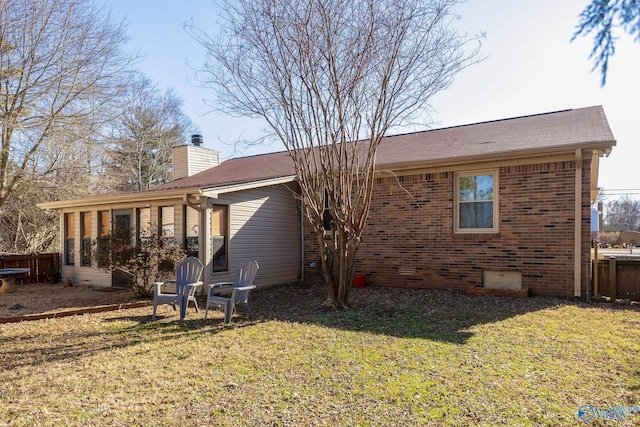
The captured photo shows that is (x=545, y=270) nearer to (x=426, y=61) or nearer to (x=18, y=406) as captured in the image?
(x=426, y=61)

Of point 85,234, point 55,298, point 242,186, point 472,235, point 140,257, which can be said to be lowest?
point 55,298

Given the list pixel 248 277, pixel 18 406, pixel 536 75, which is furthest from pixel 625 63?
pixel 248 277

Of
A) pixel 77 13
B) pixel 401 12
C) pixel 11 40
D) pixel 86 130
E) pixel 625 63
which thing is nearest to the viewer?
pixel 625 63

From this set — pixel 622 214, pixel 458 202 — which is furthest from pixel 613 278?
pixel 622 214

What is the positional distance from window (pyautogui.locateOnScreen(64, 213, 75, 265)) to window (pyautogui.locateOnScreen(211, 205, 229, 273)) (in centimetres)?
476

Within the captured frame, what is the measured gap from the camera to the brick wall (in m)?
8.32

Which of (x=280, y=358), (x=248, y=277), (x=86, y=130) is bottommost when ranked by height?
(x=280, y=358)

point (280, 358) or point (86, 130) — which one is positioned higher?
point (86, 130)

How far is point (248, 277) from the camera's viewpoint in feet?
23.0

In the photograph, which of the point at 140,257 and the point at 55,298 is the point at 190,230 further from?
the point at 55,298

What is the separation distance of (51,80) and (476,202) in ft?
37.8

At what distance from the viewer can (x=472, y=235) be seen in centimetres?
921

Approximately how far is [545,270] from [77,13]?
13.5 m

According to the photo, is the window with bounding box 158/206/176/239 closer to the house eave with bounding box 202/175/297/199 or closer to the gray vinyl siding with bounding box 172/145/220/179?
the house eave with bounding box 202/175/297/199
